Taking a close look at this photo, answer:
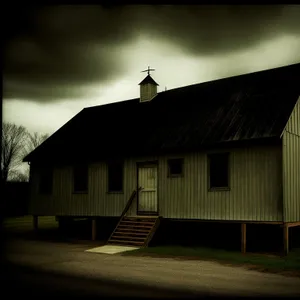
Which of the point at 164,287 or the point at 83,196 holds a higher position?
the point at 83,196

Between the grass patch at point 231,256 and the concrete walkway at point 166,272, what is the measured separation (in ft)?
3.41

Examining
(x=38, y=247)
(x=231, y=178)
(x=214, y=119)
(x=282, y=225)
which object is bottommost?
(x=38, y=247)

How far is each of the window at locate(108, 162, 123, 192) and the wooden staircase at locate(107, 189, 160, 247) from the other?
1356 millimetres

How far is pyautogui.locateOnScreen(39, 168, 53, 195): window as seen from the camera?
25.1m

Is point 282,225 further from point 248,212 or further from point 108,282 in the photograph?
point 108,282

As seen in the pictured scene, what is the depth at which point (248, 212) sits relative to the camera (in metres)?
16.8

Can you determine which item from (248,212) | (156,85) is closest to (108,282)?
(248,212)

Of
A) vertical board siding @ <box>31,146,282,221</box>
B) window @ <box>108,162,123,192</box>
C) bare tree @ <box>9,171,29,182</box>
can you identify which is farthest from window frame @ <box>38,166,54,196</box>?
bare tree @ <box>9,171,29,182</box>

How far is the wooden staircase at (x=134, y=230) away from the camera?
18.6 m

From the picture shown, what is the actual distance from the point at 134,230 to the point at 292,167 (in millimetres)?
7485

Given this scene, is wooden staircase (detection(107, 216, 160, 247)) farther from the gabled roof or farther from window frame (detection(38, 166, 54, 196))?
window frame (detection(38, 166, 54, 196))

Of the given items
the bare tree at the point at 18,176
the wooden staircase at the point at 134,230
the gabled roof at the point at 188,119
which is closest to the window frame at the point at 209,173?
the gabled roof at the point at 188,119

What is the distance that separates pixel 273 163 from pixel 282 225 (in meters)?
2.37

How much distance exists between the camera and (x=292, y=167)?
1691 centimetres
